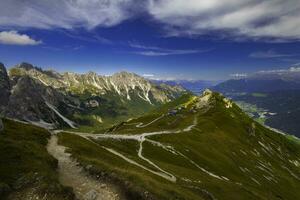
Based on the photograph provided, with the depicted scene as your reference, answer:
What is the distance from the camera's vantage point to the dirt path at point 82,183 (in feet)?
122

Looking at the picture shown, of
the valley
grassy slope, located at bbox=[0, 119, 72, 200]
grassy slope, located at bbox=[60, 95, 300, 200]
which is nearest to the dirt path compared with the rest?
the valley

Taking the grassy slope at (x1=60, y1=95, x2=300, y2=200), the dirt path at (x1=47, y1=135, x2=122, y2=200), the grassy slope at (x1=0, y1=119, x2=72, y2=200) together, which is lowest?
the grassy slope at (x1=60, y1=95, x2=300, y2=200)

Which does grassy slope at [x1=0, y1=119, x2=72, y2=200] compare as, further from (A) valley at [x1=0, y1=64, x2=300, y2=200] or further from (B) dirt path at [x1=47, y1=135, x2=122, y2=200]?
(B) dirt path at [x1=47, y1=135, x2=122, y2=200]

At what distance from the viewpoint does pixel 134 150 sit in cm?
9394

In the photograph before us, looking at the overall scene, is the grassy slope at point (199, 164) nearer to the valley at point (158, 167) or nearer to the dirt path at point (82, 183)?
the valley at point (158, 167)

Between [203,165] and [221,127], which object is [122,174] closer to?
[203,165]

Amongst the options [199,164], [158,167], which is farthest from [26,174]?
[199,164]

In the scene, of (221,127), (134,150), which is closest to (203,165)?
(134,150)

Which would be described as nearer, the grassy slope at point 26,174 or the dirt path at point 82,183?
the grassy slope at point 26,174

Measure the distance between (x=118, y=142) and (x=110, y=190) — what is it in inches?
2280

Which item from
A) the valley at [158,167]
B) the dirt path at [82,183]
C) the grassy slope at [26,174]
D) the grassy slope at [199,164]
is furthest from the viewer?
the grassy slope at [199,164]

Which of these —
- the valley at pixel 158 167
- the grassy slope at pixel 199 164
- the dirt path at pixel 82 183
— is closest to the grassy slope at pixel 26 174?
the valley at pixel 158 167

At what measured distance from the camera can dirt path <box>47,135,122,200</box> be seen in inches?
1460

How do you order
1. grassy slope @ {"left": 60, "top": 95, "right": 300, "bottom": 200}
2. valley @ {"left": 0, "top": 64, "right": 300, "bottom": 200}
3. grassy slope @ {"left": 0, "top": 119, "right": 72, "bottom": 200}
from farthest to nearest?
grassy slope @ {"left": 60, "top": 95, "right": 300, "bottom": 200}
valley @ {"left": 0, "top": 64, "right": 300, "bottom": 200}
grassy slope @ {"left": 0, "top": 119, "right": 72, "bottom": 200}
